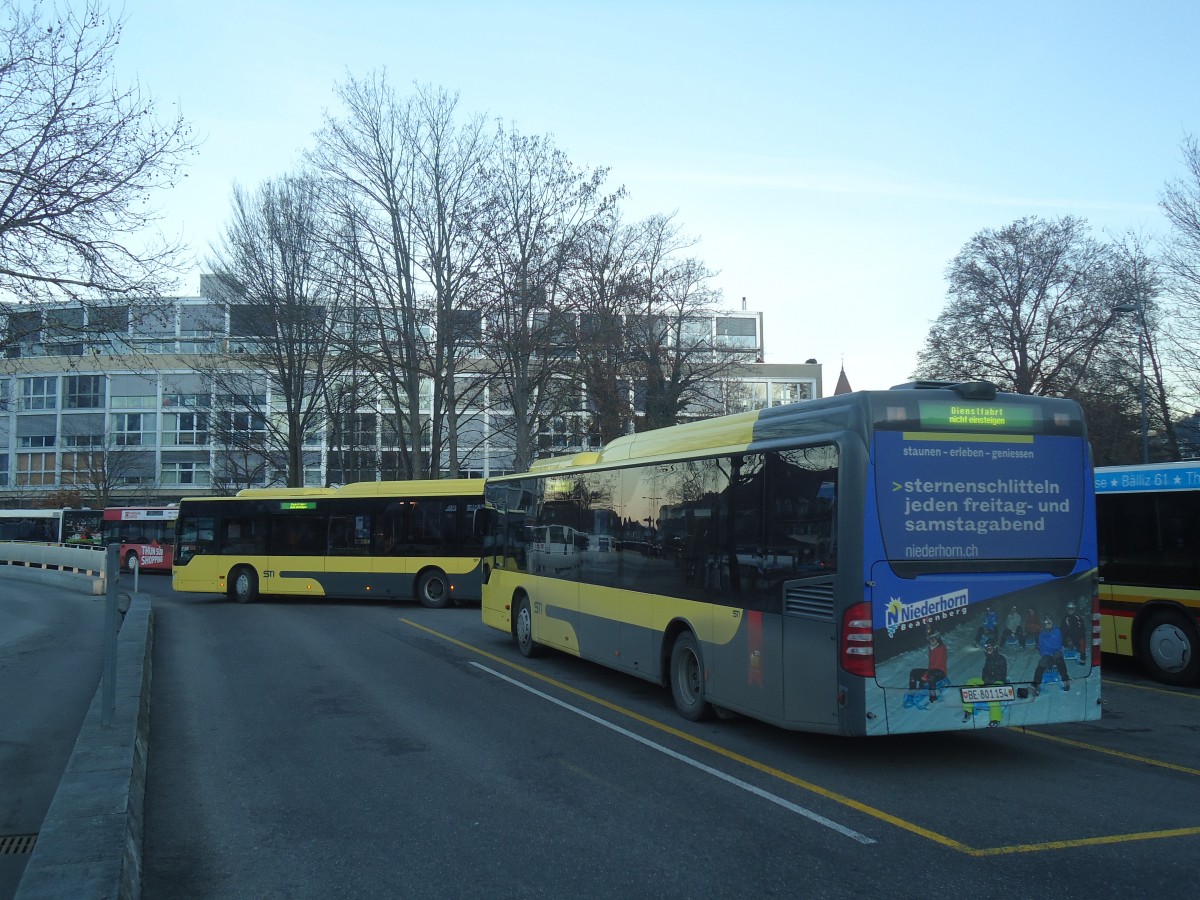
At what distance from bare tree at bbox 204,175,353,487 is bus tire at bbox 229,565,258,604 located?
24.9ft

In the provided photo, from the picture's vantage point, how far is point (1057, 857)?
19.1 ft

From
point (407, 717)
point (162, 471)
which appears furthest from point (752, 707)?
point (162, 471)

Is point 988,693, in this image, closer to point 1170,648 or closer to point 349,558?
point 1170,648

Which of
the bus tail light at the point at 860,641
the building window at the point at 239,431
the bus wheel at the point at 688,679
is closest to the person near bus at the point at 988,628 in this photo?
the bus tail light at the point at 860,641

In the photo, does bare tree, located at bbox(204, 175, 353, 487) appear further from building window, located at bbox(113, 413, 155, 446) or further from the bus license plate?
building window, located at bbox(113, 413, 155, 446)

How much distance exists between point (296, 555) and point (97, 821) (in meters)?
21.1

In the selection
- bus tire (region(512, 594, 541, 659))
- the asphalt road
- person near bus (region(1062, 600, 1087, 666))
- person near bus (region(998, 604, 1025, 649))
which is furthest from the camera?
bus tire (region(512, 594, 541, 659))

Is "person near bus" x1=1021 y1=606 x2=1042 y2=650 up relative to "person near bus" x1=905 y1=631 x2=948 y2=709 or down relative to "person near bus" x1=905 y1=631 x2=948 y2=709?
up

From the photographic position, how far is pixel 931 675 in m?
7.82

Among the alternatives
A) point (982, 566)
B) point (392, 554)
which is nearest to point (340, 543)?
point (392, 554)

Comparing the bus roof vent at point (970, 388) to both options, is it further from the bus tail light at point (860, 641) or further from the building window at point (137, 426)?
the building window at point (137, 426)

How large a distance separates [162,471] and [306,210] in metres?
54.3

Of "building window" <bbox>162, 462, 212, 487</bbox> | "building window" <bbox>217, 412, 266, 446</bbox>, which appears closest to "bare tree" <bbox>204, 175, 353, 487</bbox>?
"building window" <bbox>217, 412, 266, 446</bbox>

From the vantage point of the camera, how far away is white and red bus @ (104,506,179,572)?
4103 cm
